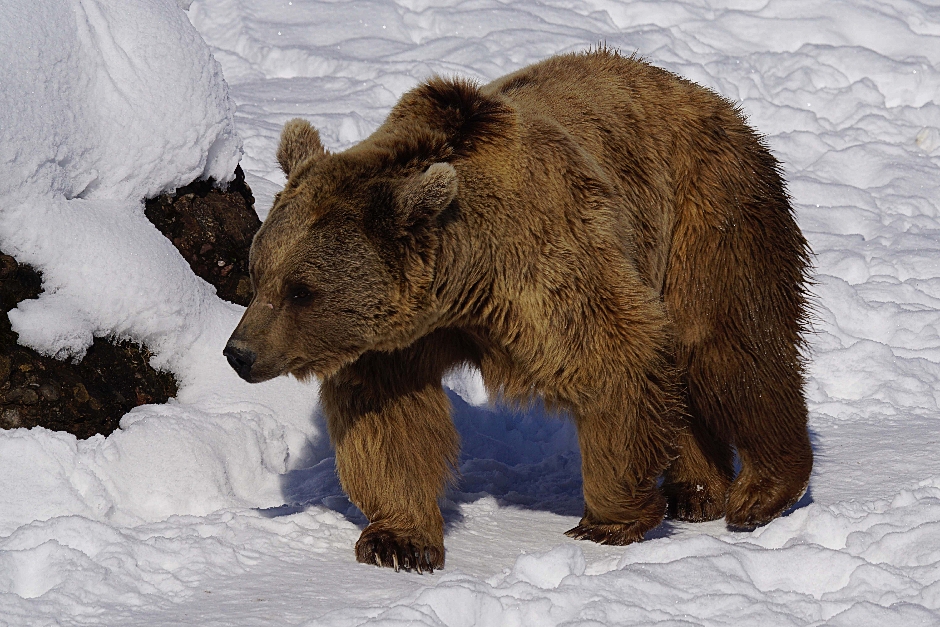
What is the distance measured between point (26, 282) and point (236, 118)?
426 centimetres

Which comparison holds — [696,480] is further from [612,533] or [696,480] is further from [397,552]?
[397,552]

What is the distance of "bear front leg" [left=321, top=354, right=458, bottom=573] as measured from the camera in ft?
14.0

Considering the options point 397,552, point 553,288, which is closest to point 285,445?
point 397,552

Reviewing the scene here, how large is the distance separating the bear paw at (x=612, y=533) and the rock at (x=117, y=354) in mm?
2040

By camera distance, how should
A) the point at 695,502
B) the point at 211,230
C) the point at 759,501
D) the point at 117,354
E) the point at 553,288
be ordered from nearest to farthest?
the point at 553,288
the point at 759,501
the point at 117,354
the point at 695,502
the point at 211,230

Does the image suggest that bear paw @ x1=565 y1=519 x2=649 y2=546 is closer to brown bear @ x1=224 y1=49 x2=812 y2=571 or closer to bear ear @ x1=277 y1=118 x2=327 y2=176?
brown bear @ x1=224 y1=49 x2=812 y2=571

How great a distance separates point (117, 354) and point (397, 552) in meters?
1.77

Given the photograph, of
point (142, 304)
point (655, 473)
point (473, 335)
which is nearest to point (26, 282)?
point (142, 304)

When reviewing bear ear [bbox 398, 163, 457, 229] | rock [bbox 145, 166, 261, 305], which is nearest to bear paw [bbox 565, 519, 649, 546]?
bear ear [bbox 398, 163, 457, 229]

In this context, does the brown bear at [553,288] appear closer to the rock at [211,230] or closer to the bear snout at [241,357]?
the bear snout at [241,357]

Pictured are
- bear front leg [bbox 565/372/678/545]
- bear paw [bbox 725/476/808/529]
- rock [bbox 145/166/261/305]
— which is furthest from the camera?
rock [bbox 145/166/261/305]

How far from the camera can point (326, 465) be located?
5242mm

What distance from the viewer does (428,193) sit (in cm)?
372

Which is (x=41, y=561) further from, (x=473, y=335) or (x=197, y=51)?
(x=197, y=51)
